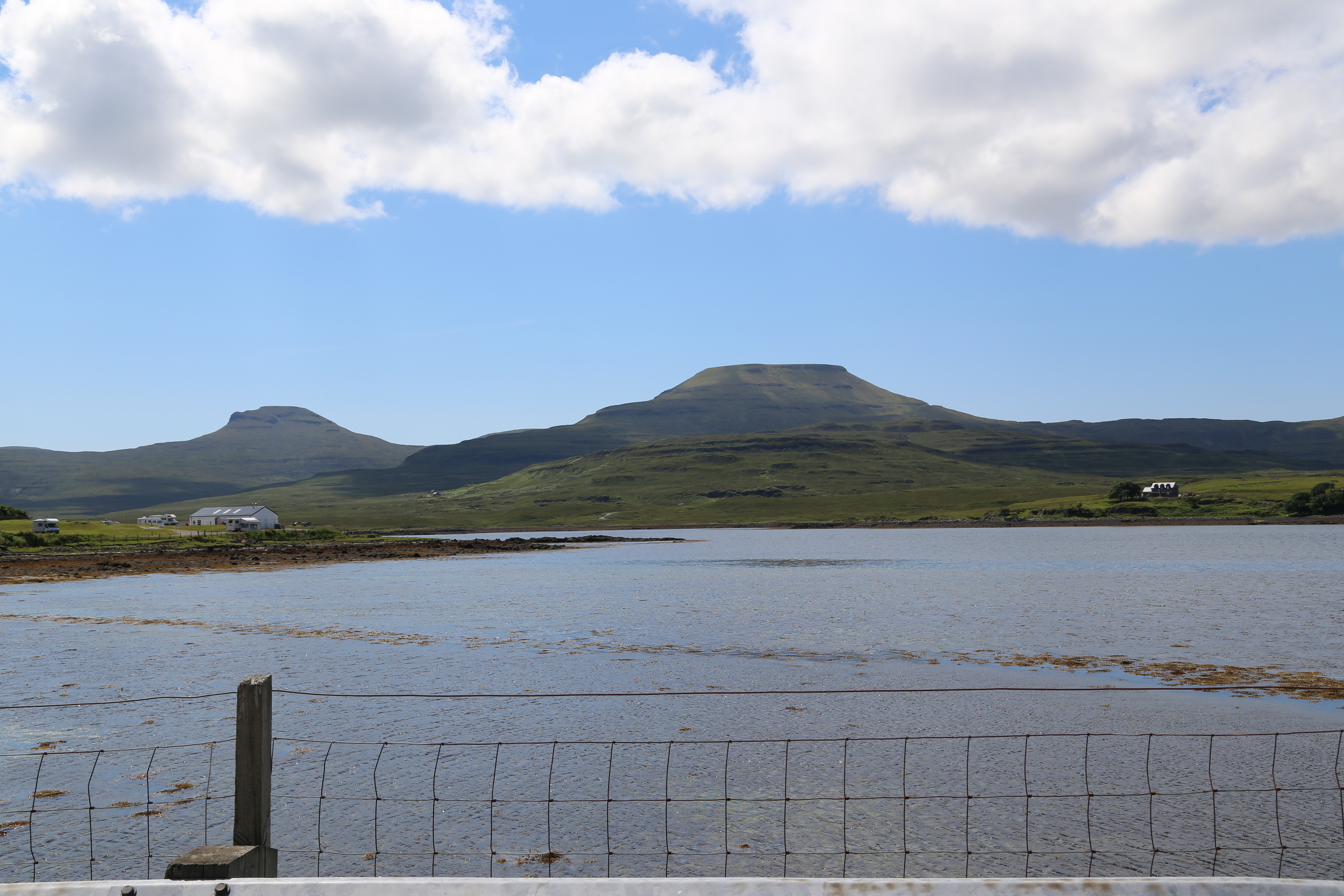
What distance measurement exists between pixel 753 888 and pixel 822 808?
1108 centimetres

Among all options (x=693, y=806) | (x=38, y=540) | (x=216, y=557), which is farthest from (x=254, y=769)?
(x=38, y=540)

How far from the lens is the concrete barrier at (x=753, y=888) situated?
590 centimetres

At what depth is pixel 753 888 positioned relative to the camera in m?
6.06

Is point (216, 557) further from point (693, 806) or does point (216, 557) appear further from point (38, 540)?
point (693, 806)

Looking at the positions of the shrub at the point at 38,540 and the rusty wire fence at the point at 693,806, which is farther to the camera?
the shrub at the point at 38,540

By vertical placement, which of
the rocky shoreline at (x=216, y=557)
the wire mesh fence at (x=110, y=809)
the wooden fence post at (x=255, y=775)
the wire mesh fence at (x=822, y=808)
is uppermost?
the wooden fence post at (x=255, y=775)

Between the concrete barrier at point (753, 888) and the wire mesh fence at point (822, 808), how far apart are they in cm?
726

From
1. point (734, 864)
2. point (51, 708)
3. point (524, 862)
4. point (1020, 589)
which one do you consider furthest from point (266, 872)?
point (1020, 589)

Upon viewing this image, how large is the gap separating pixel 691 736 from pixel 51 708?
17134 mm

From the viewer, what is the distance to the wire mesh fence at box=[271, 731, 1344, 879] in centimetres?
1362

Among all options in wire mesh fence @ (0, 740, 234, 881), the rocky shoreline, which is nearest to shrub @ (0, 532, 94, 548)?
the rocky shoreline

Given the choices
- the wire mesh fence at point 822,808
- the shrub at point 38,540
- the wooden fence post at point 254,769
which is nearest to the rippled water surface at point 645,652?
the wire mesh fence at point 822,808

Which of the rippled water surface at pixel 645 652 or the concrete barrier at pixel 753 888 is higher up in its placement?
the concrete barrier at pixel 753 888

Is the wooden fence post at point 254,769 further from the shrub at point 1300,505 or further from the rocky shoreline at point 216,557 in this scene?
the shrub at point 1300,505
